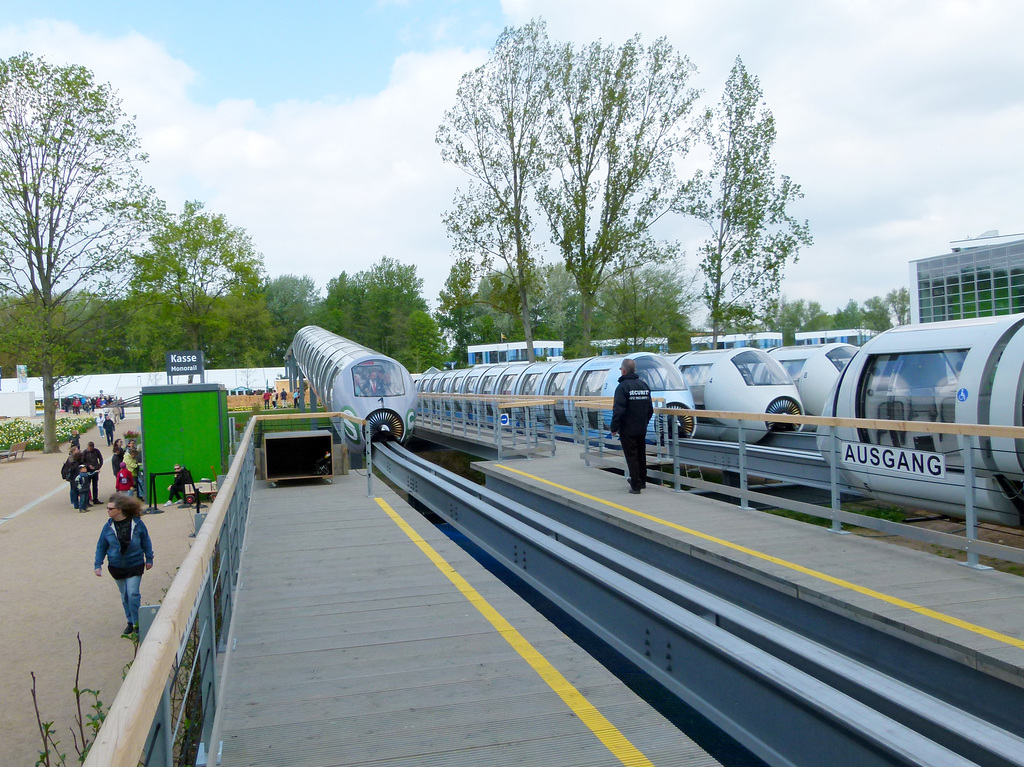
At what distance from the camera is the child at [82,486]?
17500 mm

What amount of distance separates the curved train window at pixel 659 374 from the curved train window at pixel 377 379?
23.9ft

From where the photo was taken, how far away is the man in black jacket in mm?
10688

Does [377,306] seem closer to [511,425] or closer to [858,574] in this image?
[511,425]

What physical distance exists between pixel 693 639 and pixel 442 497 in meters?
8.43

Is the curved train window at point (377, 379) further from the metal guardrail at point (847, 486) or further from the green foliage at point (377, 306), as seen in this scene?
the green foliage at point (377, 306)

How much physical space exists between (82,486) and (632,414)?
1336 centimetres

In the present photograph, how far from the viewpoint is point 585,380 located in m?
19.9

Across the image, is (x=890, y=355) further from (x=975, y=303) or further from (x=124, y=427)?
(x=124, y=427)

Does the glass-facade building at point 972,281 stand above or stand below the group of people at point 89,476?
above

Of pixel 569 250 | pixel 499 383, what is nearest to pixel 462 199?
pixel 569 250

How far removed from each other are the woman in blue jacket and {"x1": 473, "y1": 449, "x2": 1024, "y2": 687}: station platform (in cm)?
542

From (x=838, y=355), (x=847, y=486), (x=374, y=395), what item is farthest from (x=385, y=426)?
(x=847, y=486)

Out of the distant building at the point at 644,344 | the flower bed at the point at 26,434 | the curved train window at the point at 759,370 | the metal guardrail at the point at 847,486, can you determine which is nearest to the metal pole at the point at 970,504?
the metal guardrail at the point at 847,486

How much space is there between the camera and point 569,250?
34469 mm
